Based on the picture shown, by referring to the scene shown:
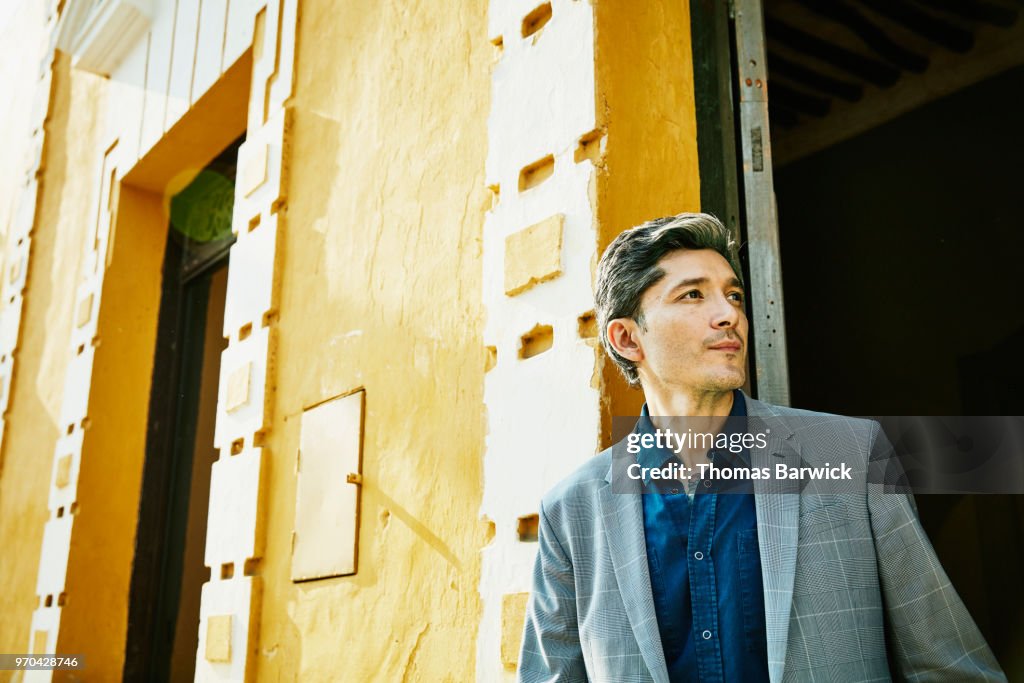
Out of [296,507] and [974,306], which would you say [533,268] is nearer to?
[296,507]

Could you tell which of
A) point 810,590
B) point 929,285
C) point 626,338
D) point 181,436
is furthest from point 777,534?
point 181,436

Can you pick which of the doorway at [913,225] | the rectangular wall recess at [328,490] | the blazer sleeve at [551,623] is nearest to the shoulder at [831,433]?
the blazer sleeve at [551,623]

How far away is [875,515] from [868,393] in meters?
4.18

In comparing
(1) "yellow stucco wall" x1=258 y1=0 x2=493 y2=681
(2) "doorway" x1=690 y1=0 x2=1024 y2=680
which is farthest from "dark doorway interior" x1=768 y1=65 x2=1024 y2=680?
(1) "yellow stucco wall" x1=258 y1=0 x2=493 y2=681

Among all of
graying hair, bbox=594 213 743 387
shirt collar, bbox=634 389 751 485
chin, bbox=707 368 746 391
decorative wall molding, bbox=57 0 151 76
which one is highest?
decorative wall molding, bbox=57 0 151 76

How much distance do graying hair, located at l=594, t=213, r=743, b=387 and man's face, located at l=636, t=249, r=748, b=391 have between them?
18mm

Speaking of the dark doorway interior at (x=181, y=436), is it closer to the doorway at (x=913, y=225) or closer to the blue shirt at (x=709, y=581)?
the doorway at (x=913, y=225)

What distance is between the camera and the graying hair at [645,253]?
6.33ft

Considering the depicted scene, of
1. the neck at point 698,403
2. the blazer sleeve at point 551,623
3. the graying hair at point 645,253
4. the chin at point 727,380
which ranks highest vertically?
the graying hair at point 645,253

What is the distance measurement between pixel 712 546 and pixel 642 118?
1303 mm

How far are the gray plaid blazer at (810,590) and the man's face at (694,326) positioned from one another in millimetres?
116

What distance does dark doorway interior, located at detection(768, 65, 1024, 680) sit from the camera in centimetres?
483

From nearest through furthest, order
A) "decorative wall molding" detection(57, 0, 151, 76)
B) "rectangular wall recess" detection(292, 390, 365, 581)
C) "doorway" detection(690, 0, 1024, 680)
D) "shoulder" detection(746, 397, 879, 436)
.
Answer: "shoulder" detection(746, 397, 879, 436)
"rectangular wall recess" detection(292, 390, 365, 581)
"doorway" detection(690, 0, 1024, 680)
"decorative wall molding" detection(57, 0, 151, 76)

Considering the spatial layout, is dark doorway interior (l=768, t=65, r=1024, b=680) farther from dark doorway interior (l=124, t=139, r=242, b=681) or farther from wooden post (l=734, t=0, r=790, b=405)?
dark doorway interior (l=124, t=139, r=242, b=681)
